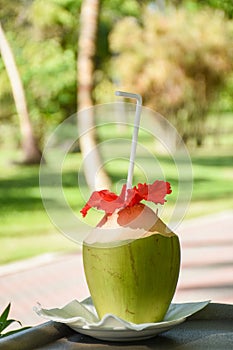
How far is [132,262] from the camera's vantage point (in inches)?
37.0

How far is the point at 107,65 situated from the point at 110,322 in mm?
7438

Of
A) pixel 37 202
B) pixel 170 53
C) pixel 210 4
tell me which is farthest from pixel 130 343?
pixel 210 4

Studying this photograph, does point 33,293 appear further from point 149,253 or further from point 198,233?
point 149,253

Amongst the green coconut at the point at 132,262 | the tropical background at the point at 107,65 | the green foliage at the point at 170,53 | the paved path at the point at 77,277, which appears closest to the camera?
the green coconut at the point at 132,262

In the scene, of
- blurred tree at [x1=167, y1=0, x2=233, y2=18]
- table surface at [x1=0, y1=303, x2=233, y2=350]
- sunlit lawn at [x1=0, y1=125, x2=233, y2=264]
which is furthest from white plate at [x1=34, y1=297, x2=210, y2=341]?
blurred tree at [x1=167, y1=0, x2=233, y2=18]

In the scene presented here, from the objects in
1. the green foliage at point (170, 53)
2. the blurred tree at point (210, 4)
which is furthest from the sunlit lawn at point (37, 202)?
the blurred tree at point (210, 4)

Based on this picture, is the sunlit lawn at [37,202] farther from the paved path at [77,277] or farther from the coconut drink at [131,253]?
the coconut drink at [131,253]

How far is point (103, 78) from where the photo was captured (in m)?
8.23

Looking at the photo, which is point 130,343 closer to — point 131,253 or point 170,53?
point 131,253

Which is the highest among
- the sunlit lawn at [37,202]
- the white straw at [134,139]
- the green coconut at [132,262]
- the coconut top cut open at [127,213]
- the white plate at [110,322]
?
the white straw at [134,139]

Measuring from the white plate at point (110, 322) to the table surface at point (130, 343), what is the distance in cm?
1

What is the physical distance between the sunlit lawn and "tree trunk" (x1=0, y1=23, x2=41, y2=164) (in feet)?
0.48

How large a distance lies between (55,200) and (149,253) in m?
0.12

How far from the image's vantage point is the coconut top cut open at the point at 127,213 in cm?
95
